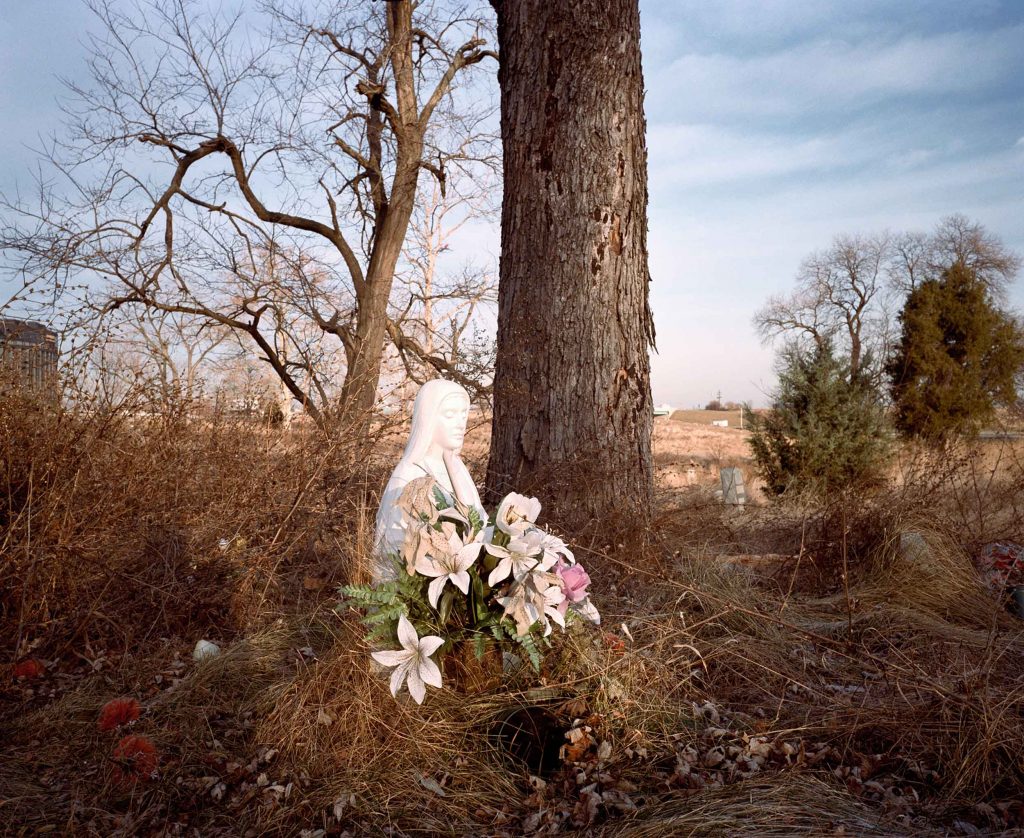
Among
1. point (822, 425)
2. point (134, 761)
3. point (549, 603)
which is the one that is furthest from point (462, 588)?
point (822, 425)

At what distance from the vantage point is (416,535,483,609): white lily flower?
2.39m

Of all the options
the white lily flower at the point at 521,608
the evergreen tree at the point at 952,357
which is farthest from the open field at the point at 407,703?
the evergreen tree at the point at 952,357

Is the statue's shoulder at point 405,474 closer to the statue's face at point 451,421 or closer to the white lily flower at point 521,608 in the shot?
the statue's face at point 451,421

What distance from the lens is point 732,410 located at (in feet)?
147

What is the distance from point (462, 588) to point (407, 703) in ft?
1.76

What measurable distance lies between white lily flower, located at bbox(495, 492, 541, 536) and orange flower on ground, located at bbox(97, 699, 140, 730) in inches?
57.9

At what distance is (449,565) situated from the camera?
243cm

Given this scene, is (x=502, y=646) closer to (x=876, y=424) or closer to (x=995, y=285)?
(x=876, y=424)

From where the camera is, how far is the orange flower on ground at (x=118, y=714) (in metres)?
2.74

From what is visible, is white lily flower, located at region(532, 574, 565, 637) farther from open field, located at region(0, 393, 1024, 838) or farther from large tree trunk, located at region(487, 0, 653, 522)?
large tree trunk, located at region(487, 0, 653, 522)

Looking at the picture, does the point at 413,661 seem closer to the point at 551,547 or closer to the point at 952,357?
the point at 551,547

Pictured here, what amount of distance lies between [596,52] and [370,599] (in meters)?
4.25

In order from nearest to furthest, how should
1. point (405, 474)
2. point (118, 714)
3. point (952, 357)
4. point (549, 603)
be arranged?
point (549, 603)
point (118, 714)
point (405, 474)
point (952, 357)

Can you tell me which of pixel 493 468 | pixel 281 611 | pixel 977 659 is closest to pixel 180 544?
pixel 281 611
